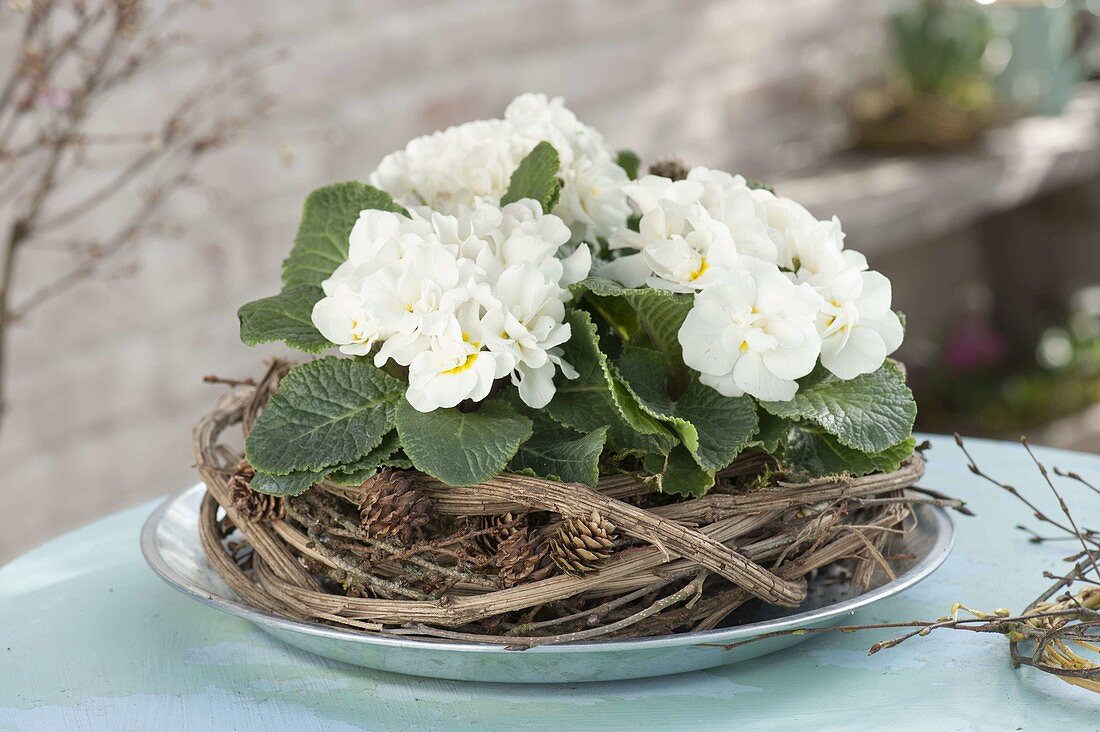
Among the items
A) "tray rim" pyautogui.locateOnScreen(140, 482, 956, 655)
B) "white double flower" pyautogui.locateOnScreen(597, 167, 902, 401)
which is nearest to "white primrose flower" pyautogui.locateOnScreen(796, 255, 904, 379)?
"white double flower" pyautogui.locateOnScreen(597, 167, 902, 401)

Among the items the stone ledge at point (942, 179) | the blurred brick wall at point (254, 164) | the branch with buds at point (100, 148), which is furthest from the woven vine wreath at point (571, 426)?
the stone ledge at point (942, 179)

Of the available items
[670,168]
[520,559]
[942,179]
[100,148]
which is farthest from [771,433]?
[942,179]

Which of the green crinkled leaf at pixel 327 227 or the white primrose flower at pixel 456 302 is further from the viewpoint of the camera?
the green crinkled leaf at pixel 327 227

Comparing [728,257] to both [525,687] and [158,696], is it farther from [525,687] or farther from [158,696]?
[158,696]

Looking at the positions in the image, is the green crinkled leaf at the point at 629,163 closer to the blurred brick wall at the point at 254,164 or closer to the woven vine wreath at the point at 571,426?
the woven vine wreath at the point at 571,426

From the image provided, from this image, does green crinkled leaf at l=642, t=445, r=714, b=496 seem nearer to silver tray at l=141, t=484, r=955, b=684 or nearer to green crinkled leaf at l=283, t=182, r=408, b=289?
silver tray at l=141, t=484, r=955, b=684

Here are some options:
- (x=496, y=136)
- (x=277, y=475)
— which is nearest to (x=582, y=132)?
(x=496, y=136)
